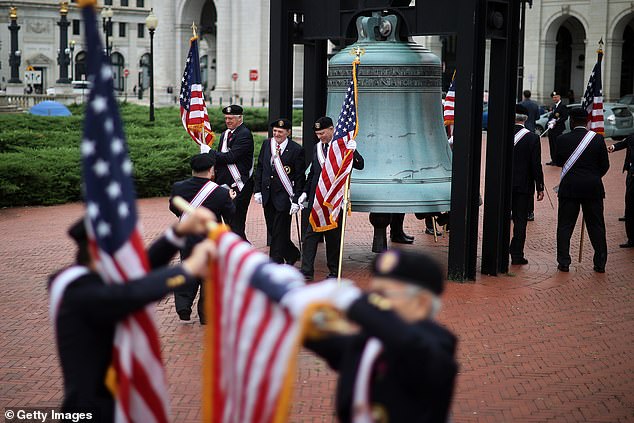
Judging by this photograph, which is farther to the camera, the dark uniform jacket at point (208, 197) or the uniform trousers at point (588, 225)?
the uniform trousers at point (588, 225)

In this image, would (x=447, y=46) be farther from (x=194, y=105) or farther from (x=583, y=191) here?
(x=583, y=191)

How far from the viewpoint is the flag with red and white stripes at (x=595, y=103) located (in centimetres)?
1446

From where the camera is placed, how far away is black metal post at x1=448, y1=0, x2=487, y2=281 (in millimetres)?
11672

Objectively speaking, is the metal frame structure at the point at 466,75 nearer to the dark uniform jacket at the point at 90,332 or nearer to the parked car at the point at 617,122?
the dark uniform jacket at the point at 90,332

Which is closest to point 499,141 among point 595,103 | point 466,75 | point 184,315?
point 466,75

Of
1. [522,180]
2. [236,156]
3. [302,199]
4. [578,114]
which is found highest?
[578,114]

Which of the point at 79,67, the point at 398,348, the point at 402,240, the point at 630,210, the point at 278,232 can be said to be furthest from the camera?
the point at 79,67

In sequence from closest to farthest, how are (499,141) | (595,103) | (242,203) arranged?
1. (499,141)
2. (242,203)
3. (595,103)

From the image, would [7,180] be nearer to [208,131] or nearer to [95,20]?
[208,131]

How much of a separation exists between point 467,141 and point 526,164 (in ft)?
7.76

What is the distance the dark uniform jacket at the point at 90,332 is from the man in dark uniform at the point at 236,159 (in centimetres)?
854

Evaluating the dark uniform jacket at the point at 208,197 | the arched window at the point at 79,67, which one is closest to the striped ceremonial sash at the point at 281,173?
the dark uniform jacket at the point at 208,197

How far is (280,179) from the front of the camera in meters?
12.4

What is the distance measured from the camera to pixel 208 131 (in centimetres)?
1418
